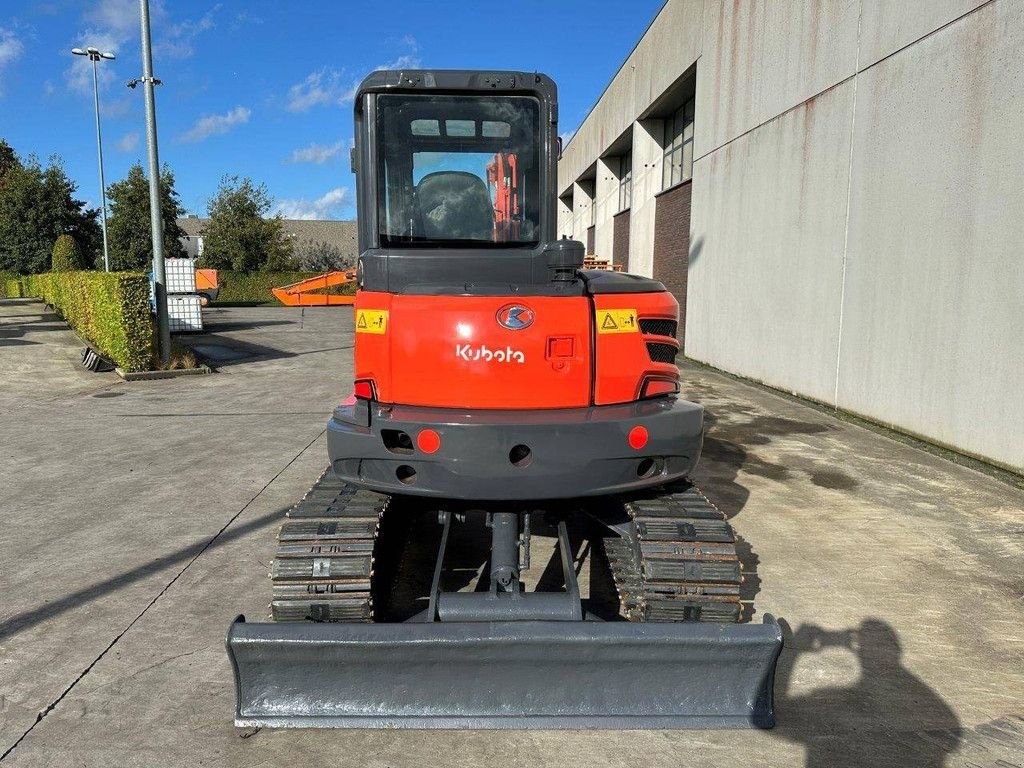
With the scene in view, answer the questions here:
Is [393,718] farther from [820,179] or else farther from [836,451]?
[820,179]

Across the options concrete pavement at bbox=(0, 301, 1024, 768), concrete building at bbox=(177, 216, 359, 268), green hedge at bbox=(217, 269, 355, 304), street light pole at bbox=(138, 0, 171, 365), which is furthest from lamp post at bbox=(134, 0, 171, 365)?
concrete building at bbox=(177, 216, 359, 268)

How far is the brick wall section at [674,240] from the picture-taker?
16.6 m

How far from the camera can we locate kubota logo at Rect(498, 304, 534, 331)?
326 centimetres

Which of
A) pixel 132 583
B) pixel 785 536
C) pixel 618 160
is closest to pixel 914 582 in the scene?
pixel 785 536

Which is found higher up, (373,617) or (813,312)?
(813,312)

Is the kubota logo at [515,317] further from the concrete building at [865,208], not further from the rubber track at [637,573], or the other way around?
the concrete building at [865,208]

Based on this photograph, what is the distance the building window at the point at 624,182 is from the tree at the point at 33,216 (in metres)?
32.7

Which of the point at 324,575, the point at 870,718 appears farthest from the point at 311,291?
the point at 870,718

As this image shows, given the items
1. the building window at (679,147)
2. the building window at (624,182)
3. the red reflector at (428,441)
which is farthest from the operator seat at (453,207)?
the building window at (624,182)

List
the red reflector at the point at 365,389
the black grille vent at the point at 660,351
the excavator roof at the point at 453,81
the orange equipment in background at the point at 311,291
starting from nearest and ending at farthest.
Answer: the red reflector at the point at 365,389
the black grille vent at the point at 660,351
the excavator roof at the point at 453,81
the orange equipment in background at the point at 311,291

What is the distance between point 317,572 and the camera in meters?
3.36

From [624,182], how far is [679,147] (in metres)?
6.54

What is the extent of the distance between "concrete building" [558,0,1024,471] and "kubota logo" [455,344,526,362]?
19.0ft

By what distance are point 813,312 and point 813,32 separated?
404cm
